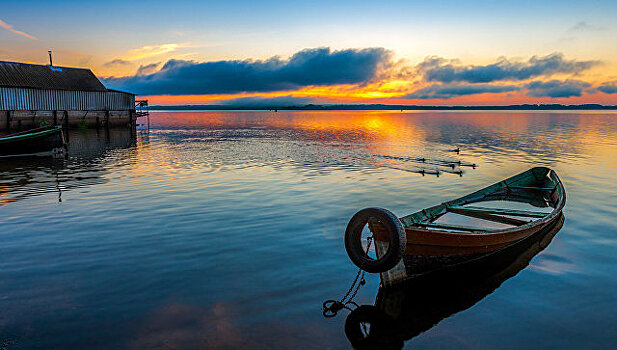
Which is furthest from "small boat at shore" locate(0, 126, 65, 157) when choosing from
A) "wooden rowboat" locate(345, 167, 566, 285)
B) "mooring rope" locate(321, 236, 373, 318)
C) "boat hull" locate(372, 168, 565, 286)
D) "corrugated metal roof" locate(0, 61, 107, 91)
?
"boat hull" locate(372, 168, 565, 286)

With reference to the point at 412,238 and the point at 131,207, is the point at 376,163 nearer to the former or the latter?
the point at 131,207

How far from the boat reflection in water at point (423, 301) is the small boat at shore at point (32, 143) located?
112 feet

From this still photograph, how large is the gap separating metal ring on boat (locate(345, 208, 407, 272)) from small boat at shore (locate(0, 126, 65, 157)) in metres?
33.4

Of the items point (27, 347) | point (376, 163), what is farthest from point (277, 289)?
point (376, 163)

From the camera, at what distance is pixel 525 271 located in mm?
10852

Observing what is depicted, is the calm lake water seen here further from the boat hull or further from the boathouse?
the boathouse

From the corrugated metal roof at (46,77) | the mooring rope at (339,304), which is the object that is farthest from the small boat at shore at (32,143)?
the mooring rope at (339,304)

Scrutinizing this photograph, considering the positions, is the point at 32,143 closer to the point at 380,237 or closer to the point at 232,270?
Result: the point at 232,270

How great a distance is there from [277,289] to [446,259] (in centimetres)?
436

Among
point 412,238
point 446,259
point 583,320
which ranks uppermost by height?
point 412,238

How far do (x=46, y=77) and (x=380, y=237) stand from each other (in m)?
66.3

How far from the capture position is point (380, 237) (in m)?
8.67

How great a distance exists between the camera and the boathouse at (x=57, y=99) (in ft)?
171

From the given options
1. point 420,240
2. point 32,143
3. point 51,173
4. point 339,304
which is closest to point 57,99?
point 32,143
